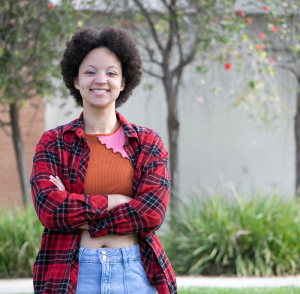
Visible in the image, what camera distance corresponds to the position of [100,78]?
2389 millimetres

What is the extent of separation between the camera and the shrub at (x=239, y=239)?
5.97 metres

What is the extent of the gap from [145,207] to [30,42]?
5.01m

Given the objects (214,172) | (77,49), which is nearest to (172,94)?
(214,172)

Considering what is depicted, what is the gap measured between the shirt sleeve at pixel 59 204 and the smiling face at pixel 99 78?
0.41 m

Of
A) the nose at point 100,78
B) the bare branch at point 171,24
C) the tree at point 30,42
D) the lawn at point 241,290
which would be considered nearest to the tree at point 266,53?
the bare branch at point 171,24

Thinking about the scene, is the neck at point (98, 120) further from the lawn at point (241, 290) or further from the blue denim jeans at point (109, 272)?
the lawn at point (241, 290)

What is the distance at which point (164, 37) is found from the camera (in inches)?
305

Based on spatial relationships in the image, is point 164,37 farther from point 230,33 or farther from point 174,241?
point 174,241

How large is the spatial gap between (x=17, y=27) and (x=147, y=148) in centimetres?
435

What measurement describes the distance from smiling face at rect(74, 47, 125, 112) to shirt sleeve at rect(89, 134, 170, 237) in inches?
14.7

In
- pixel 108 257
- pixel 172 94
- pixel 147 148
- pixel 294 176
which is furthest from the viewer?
pixel 294 176

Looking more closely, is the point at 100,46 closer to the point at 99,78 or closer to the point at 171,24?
the point at 99,78

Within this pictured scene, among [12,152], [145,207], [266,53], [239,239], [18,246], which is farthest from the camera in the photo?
[12,152]

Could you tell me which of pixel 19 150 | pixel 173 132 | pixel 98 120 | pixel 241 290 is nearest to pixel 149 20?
pixel 173 132
